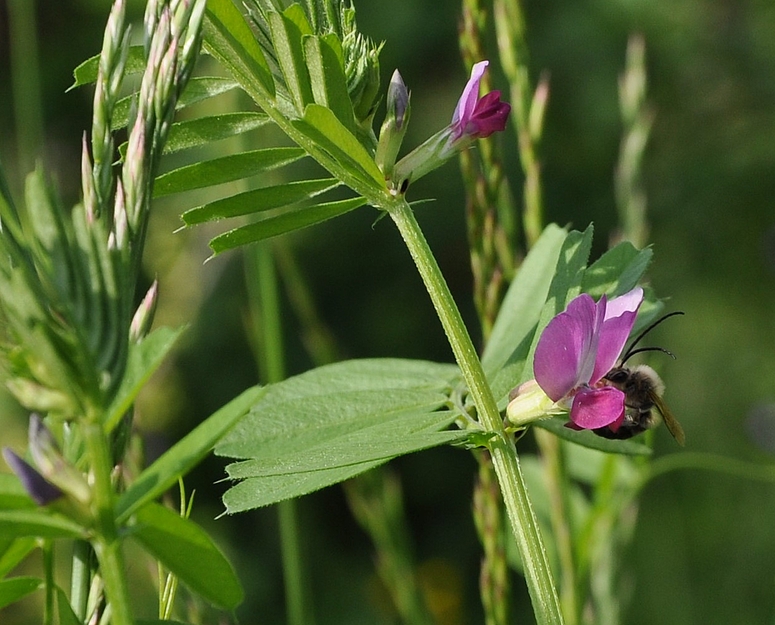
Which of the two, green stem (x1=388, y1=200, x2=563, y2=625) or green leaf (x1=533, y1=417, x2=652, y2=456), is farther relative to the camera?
green leaf (x1=533, y1=417, x2=652, y2=456)

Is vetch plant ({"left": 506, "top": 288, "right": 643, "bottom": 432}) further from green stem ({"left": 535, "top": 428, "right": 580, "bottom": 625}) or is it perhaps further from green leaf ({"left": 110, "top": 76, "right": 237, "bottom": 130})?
green stem ({"left": 535, "top": 428, "right": 580, "bottom": 625})

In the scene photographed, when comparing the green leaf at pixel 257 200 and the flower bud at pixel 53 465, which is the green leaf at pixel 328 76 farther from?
the flower bud at pixel 53 465

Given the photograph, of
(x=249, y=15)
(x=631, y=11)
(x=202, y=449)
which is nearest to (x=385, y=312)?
(x=631, y=11)

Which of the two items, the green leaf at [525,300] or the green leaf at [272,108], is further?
the green leaf at [525,300]

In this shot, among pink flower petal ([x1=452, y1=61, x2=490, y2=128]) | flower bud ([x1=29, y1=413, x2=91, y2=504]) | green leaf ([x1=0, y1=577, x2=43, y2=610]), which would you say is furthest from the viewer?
pink flower petal ([x1=452, y1=61, x2=490, y2=128])

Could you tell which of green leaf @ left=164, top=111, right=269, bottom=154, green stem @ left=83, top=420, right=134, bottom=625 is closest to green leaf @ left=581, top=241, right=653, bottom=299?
green leaf @ left=164, top=111, right=269, bottom=154

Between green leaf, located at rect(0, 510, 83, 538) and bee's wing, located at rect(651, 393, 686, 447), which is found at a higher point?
bee's wing, located at rect(651, 393, 686, 447)

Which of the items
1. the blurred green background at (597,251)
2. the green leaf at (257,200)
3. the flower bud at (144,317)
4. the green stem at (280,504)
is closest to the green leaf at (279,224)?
the green leaf at (257,200)
